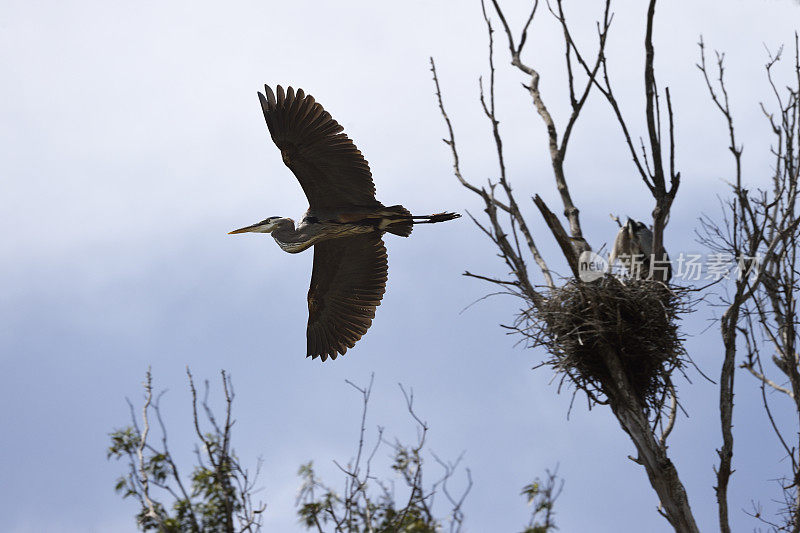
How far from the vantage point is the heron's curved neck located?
6266 mm

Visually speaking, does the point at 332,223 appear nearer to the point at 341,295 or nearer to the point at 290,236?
the point at 290,236

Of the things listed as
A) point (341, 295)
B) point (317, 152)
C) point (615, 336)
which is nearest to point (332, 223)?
point (317, 152)

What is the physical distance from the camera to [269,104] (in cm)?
593

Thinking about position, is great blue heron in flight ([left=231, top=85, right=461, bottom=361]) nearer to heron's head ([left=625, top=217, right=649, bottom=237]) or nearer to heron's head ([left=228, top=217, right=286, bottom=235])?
heron's head ([left=228, top=217, right=286, bottom=235])

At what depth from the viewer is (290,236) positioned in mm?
6277

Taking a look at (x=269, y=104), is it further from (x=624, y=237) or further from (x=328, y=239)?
(x=624, y=237)

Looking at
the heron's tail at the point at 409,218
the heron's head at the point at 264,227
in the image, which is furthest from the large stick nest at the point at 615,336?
the heron's head at the point at 264,227

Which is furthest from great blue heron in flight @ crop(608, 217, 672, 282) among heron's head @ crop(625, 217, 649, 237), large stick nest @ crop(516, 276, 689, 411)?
large stick nest @ crop(516, 276, 689, 411)

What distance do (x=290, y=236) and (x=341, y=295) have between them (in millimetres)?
1028

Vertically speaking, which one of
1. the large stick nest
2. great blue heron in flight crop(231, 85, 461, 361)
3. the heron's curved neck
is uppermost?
great blue heron in flight crop(231, 85, 461, 361)

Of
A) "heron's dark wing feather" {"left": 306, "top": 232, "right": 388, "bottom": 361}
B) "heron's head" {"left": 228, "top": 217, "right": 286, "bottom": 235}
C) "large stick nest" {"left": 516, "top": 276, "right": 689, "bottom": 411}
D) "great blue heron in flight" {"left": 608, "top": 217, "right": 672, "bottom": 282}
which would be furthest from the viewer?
"great blue heron in flight" {"left": 608, "top": 217, "right": 672, "bottom": 282}

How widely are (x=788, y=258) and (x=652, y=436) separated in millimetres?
2254

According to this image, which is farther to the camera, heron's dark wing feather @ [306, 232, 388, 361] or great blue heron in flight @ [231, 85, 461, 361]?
heron's dark wing feather @ [306, 232, 388, 361]

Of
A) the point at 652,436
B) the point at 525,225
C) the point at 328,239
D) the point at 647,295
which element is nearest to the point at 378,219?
the point at 328,239
